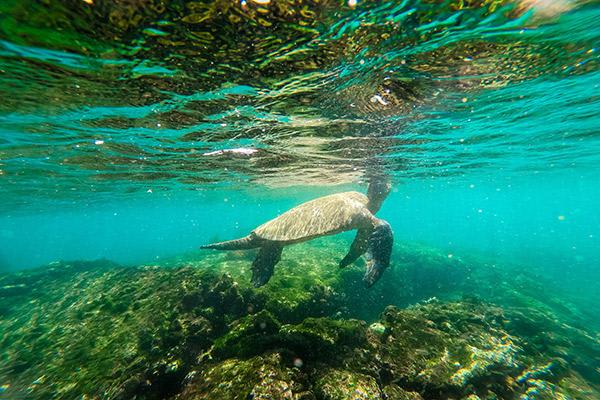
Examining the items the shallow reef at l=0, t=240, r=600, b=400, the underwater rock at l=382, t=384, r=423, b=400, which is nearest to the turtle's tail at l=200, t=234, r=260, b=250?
the shallow reef at l=0, t=240, r=600, b=400

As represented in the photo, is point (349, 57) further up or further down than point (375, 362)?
further up

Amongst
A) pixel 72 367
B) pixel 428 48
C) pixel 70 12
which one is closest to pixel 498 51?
pixel 428 48

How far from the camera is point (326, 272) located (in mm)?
14305

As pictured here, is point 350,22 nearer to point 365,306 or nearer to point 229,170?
point 365,306

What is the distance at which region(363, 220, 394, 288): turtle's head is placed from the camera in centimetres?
822

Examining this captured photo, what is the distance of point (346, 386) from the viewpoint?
4500mm

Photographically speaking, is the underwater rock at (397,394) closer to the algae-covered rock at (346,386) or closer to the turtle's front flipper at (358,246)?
the algae-covered rock at (346,386)

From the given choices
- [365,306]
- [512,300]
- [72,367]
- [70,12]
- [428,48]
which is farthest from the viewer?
[512,300]

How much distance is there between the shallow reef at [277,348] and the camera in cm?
493

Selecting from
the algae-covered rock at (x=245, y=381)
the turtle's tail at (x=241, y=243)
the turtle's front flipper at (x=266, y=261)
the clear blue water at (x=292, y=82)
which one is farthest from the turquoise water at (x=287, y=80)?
the turtle's tail at (x=241, y=243)

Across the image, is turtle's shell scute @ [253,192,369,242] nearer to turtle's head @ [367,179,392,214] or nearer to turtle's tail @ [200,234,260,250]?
turtle's tail @ [200,234,260,250]

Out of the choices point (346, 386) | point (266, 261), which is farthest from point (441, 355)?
point (266, 261)

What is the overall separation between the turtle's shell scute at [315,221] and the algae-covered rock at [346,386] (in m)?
5.38

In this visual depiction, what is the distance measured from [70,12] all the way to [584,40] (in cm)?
1065
